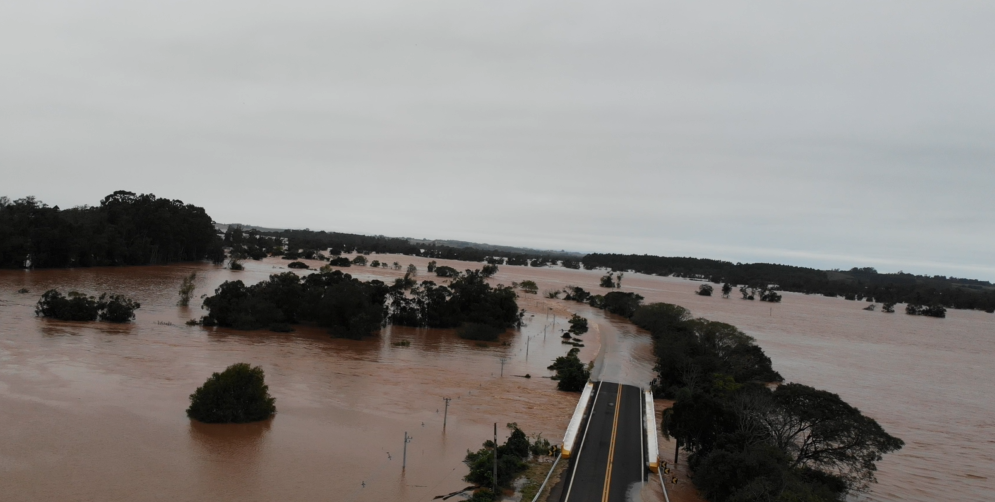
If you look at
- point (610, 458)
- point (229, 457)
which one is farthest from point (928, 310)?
point (229, 457)

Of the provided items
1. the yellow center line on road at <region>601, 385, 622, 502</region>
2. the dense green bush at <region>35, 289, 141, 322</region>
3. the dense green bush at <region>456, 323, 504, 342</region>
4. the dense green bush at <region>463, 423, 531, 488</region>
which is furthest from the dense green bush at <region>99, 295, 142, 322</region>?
the yellow center line on road at <region>601, 385, 622, 502</region>

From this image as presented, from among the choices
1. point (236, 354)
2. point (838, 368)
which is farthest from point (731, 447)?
point (838, 368)

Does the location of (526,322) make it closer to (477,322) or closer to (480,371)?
(477,322)

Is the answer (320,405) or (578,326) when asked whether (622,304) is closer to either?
(578,326)

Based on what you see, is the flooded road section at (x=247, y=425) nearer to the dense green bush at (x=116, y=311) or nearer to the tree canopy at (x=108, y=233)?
the dense green bush at (x=116, y=311)

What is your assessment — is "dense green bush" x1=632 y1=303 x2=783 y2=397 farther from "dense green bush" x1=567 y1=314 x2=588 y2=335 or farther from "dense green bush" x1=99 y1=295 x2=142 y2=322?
"dense green bush" x1=99 y1=295 x2=142 y2=322
